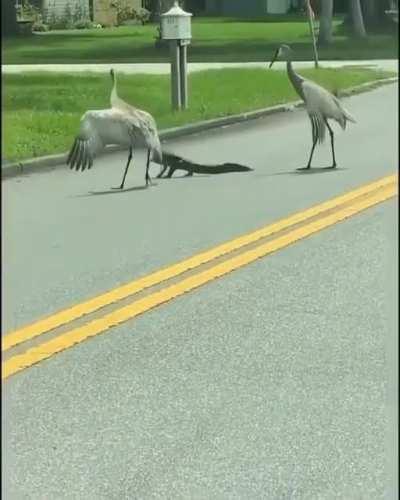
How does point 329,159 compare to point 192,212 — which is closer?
point 192,212

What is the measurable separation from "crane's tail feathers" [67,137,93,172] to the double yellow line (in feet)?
5.92

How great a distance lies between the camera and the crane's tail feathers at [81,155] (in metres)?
9.18

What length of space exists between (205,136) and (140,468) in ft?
34.5

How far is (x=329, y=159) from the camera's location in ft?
37.8

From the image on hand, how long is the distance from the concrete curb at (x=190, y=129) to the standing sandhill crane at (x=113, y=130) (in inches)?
25.4

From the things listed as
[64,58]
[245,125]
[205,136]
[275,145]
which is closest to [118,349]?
[275,145]

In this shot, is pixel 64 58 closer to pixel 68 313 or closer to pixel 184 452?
pixel 68 313

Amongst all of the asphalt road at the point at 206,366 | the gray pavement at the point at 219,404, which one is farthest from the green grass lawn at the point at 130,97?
the gray pavement at the point at 219,404

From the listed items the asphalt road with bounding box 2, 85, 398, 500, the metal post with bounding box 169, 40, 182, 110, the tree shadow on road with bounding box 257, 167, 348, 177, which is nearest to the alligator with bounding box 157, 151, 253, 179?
the tree shadow on road with bounding box 257, 167, 348, 177

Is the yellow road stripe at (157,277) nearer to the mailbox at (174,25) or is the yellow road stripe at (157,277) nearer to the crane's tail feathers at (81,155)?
the crane's tail feathers at (81,155)

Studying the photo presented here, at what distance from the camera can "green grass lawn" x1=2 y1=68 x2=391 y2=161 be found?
12.8 m

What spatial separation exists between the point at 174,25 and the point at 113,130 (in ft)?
19.5

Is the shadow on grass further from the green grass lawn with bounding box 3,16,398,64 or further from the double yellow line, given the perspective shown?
the double yellow line

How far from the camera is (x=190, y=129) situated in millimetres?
14156
